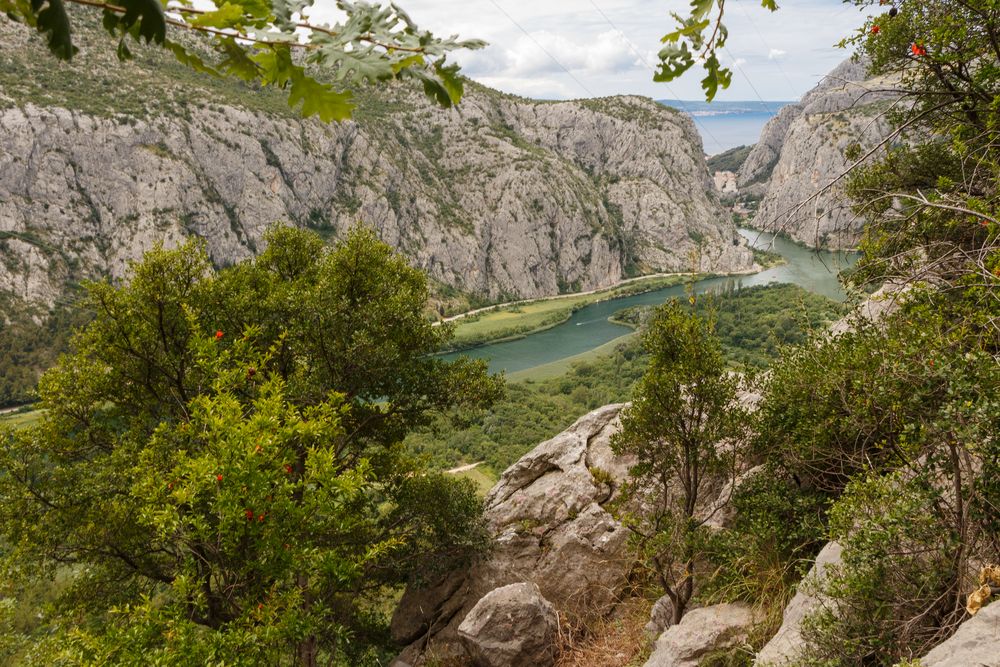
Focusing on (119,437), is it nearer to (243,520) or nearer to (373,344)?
(373,344)

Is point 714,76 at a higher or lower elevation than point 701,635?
higher

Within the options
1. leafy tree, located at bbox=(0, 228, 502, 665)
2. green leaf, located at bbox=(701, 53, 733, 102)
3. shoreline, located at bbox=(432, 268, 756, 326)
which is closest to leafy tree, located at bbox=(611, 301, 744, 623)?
leafy tree, located at bbox=(0, 228, 502, 665)

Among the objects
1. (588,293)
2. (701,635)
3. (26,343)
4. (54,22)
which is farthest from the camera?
(588,293)

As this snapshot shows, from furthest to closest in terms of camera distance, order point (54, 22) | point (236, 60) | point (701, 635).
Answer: point (701, 635) < point (236, 60) < point (54, 22)

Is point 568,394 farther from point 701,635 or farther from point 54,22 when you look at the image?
point 54,22

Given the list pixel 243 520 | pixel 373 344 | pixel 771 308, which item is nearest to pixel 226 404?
pixel 243 520

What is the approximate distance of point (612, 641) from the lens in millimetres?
10211

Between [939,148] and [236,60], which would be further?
[939,148]

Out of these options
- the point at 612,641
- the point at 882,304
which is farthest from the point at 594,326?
the point at 612,641

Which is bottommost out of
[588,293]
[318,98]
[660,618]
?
[660,618]

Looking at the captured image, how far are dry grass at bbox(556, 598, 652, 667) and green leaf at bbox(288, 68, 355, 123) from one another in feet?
31.6

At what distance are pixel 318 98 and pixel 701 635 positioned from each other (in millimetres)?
8210

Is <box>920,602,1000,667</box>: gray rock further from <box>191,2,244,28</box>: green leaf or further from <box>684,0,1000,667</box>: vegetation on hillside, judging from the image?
<box>191,2,244,28</box>: green leaf

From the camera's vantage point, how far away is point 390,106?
15875 centimetres
